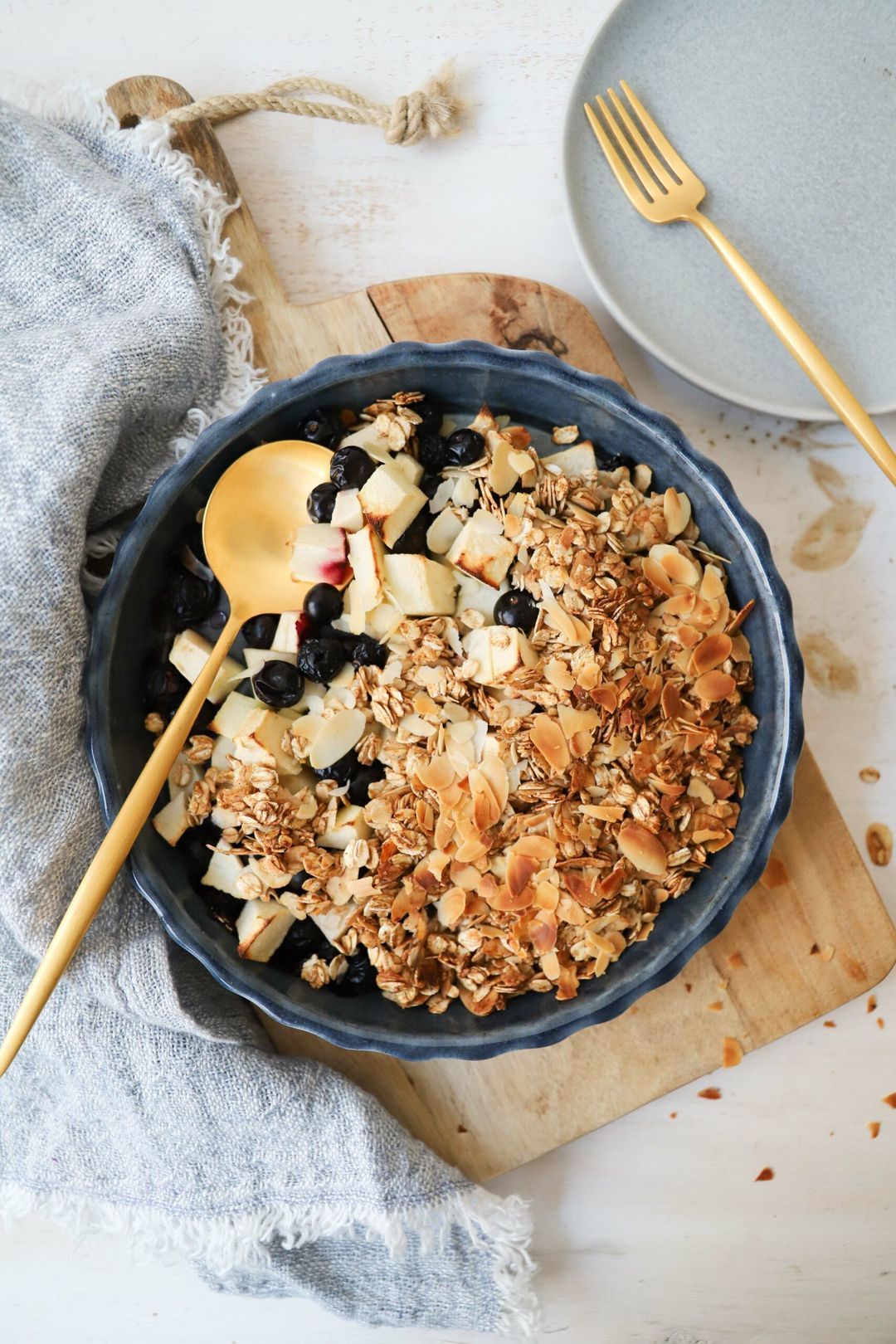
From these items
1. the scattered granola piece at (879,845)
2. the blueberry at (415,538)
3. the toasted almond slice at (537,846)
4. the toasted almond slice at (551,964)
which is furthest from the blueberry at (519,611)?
the scattered granola piece at (879,845)

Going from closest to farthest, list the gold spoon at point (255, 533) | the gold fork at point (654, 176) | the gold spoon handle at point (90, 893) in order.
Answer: the gold spoon handle at point (90, 893) → the gold spoon at point (255, 533) → the gold fork at point (654, 176)

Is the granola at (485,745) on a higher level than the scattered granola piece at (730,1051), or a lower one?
higher

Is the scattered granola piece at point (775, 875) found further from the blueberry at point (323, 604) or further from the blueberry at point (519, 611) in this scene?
the blueberry at point (323, 604)

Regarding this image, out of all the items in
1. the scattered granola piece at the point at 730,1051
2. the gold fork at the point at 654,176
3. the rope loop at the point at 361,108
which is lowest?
the scattered granola piece at the point at 730,1051

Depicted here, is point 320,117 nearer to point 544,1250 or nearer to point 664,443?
point 664,443

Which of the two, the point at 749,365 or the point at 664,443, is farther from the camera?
the point at 749,365

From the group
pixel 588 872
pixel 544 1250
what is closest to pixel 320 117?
pixel 588 872

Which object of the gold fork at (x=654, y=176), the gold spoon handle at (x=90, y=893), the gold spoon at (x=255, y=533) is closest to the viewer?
the gold spoon handle at (x=90, y=893)

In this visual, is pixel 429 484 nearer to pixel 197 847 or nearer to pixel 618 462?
pixel 618 462
